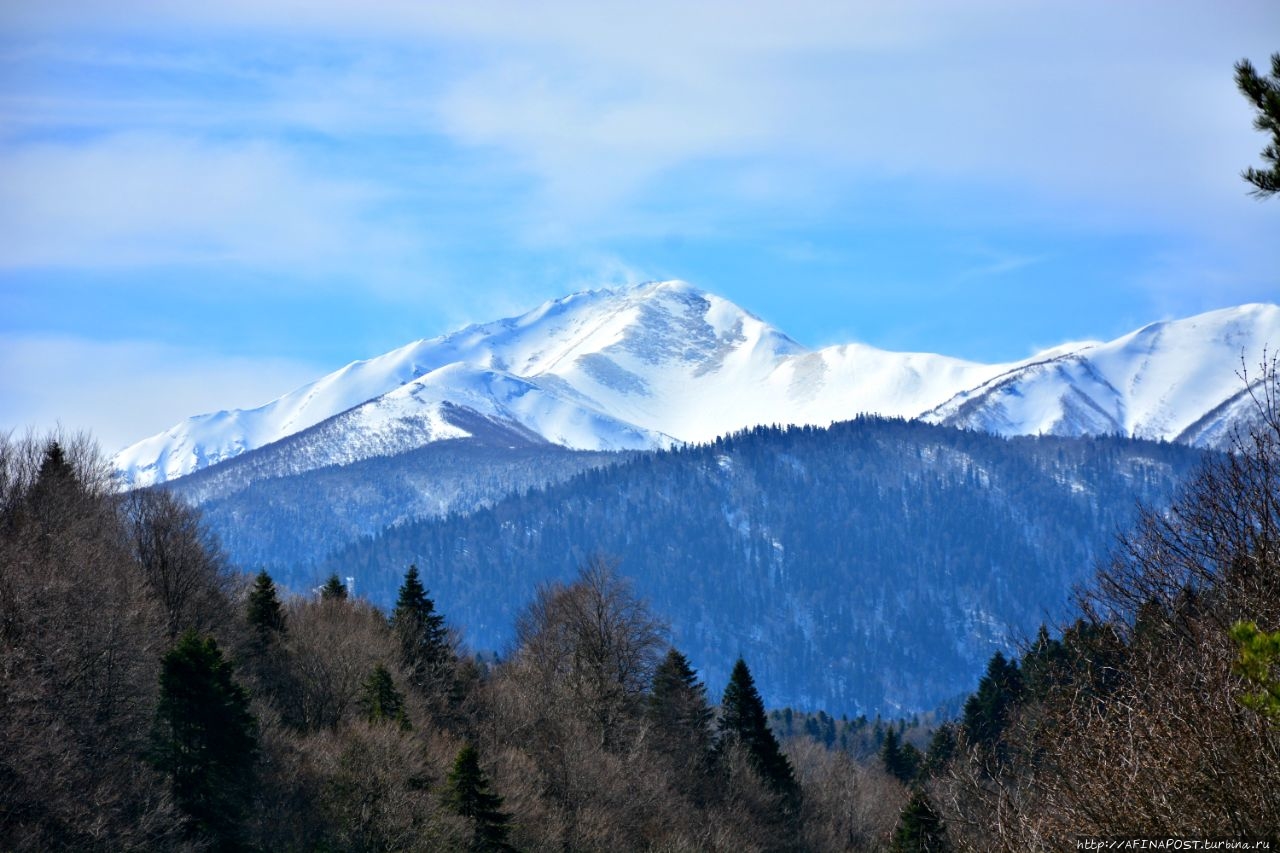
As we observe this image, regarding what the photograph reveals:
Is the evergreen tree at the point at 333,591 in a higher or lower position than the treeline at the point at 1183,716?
higher

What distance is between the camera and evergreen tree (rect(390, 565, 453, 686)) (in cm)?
6650

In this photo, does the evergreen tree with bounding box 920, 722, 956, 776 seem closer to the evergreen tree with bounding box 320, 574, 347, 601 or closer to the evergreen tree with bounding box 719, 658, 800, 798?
the evergreen tree with bounding box 719, 658, 800, 798

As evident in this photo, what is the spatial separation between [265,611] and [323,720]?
23.4 ft

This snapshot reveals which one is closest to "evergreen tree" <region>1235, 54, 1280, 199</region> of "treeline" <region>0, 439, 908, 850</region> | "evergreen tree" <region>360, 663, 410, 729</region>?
"treeline" <region>0, 439, 908, 850</region>

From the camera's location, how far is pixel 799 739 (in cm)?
13538

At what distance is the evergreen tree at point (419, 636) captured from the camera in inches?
2618

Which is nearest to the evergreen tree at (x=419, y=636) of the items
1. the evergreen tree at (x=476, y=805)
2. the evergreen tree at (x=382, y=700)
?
the evergreen tree at (x=382, y=700)

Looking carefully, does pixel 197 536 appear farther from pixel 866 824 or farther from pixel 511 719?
pixel 866 824

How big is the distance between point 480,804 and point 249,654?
1634cm

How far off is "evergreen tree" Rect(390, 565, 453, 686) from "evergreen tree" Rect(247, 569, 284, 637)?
6321mm

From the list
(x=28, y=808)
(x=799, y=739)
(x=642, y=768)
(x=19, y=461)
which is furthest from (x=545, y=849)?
(x=799, y=739)

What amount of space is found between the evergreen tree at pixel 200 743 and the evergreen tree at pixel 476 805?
6.96 m

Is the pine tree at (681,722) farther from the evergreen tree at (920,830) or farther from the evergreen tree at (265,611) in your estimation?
the evergreen tree at (265,611)

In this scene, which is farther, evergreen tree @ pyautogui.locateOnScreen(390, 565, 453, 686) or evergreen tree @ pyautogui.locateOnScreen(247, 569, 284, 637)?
evergreen tree @ pyautogui.locateOnScreen(390, 565, 453, 686)
